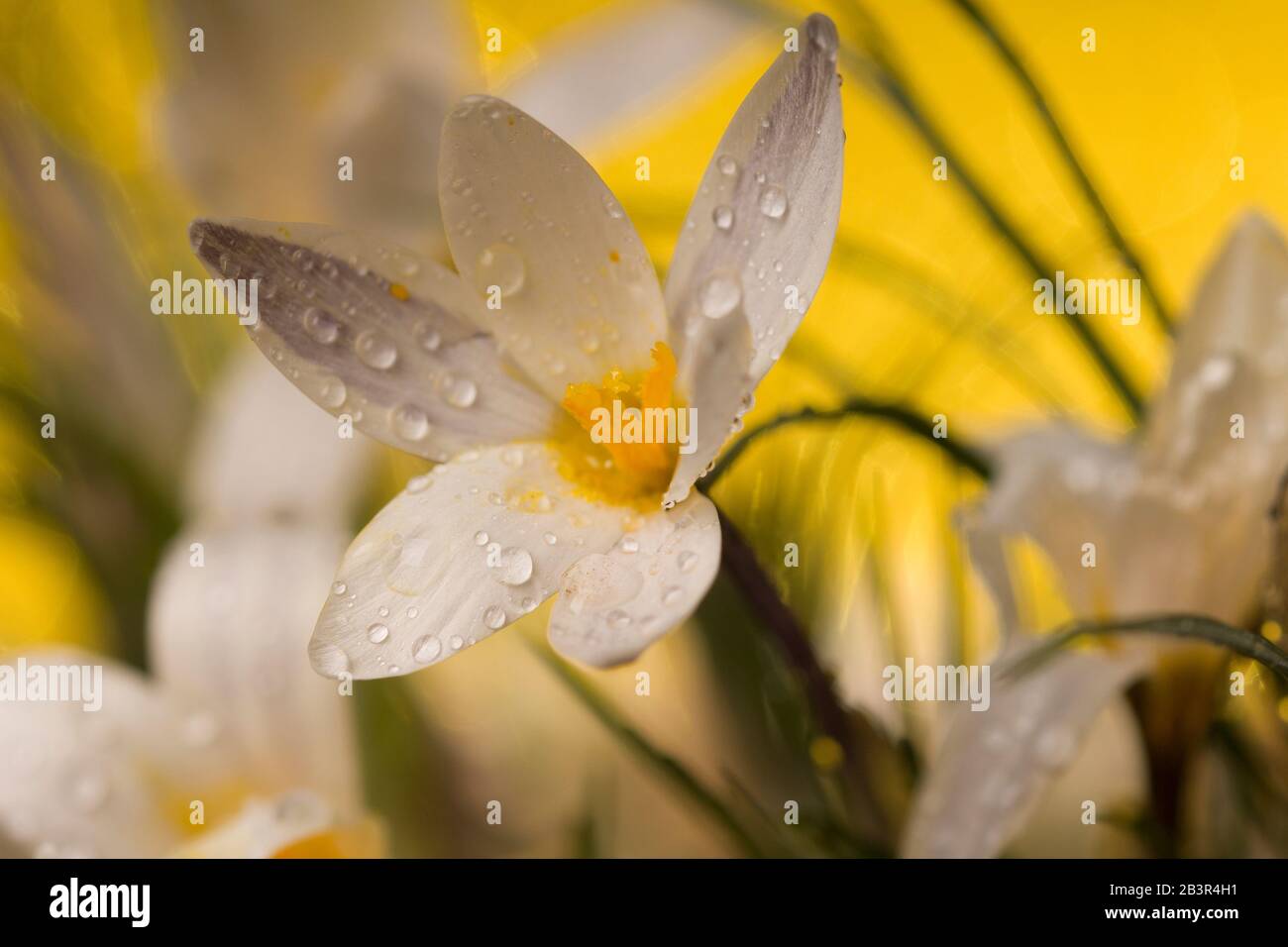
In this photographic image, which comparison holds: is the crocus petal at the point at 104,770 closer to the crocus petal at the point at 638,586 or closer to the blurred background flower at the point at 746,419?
the blurred background flower at the point at 746,419

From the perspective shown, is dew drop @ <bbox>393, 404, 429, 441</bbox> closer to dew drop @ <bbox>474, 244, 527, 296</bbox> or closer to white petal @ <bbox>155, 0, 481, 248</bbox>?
dew drop @ <bbox>474, 244, 527, 296</bbox>

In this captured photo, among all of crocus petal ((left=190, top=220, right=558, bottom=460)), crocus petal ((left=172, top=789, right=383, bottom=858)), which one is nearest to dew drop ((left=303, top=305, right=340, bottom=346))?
crocus petal ((left=190, top=220, right=558, bottom=460))

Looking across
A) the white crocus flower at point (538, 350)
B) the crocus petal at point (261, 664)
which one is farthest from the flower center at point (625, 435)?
the crocus petal at point (261, 664)

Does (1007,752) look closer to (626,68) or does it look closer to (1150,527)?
(1150,527)

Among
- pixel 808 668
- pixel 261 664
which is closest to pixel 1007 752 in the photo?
pixel 808 668

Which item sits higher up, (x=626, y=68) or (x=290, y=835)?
(x=626, y=68)

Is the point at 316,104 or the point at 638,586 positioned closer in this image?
the point at 638,586

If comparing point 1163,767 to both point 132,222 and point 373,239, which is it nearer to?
point 373,239
